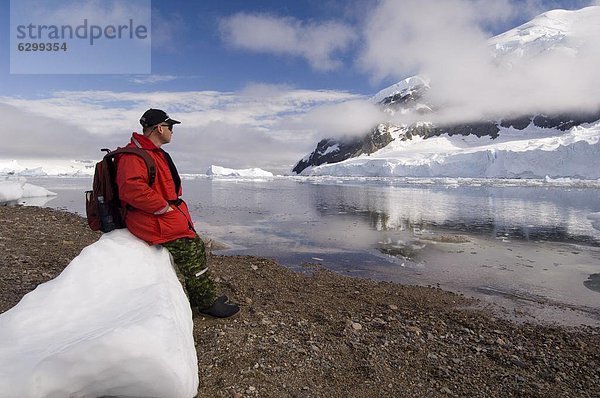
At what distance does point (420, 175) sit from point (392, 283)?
97133 millimetres

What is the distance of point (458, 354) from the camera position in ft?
15.1

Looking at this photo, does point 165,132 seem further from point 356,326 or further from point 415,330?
point 415,330

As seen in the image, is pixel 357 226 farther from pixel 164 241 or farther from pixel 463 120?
pixel 463 120

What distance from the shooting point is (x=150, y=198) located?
3707mm

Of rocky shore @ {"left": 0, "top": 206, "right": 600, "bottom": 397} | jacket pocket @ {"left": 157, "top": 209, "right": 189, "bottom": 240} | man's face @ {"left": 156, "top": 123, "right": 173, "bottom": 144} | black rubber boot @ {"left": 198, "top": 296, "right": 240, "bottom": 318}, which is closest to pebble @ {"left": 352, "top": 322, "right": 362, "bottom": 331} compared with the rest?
rocky shore @ {"left": 0, "top": 206, "right": 600, "bottom": 397}

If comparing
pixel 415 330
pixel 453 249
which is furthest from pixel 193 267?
pixel 453 249

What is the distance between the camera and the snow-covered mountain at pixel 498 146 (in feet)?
264

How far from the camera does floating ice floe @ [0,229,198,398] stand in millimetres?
2406

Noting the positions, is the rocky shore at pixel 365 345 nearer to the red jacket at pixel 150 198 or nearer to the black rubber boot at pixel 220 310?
the black rubber boot at pixel 220 310

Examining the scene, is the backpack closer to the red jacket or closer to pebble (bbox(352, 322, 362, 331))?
the red jacket

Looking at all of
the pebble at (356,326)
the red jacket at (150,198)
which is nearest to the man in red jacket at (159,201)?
the red jacket at (150,198)

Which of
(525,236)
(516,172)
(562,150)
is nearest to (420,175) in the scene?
(516,172)

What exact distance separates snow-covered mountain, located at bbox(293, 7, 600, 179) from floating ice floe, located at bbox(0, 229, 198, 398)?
91.1 m

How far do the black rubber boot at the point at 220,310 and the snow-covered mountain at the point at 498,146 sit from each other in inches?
3527
